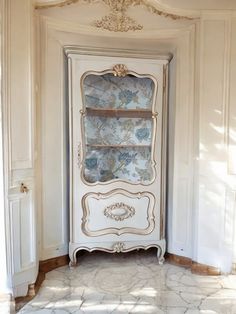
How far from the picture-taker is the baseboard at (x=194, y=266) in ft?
10.6

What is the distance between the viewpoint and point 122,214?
11.2 ft

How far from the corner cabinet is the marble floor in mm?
183

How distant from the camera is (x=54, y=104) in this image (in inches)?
129

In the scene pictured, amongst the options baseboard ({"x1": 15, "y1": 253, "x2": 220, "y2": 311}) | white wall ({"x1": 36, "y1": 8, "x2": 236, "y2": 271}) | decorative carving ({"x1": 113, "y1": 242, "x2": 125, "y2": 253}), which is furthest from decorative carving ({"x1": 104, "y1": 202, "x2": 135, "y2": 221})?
baseboard ({"x1": 15, "y1": 253, "x2": 220, "y2": 311})

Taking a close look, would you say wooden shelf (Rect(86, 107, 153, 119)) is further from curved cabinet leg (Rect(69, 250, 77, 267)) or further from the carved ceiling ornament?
curved cabinet leg (Rect(69, 250, 77, 267))

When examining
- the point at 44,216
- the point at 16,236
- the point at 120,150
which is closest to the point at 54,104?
the point at 120,150

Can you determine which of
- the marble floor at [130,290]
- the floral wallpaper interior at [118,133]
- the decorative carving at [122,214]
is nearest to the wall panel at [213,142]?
the marble floor at [130,290]

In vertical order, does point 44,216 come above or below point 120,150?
below

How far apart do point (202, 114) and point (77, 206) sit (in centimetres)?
146

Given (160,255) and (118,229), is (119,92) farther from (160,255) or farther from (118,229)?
(160,255)

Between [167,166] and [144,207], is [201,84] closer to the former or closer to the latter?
[167,166]

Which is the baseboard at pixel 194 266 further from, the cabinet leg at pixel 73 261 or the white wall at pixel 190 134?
the cabinet leg at pixel 73 261

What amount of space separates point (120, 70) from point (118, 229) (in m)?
1.54

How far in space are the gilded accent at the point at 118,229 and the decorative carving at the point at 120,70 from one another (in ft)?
3.68
